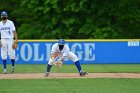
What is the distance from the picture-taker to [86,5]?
104 ft

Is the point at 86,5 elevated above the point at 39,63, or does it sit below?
above

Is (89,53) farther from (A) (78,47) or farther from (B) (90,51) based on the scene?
(A) (78,47)

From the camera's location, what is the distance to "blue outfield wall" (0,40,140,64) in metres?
22.2

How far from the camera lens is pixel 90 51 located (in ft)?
73.2
